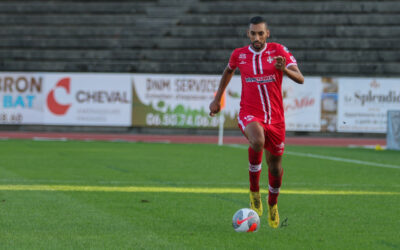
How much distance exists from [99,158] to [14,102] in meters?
13.4

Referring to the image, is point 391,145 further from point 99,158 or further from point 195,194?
point 195,194

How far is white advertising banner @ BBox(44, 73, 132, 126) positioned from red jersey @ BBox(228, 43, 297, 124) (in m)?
20.8

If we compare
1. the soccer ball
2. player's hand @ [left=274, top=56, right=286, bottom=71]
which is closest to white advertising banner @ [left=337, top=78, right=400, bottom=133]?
player's hand @ [left=274, top=56, right=286, bottom=71]

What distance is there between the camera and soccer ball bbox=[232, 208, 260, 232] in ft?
20.6

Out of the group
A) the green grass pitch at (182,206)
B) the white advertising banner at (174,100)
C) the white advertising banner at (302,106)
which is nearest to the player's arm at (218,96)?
the green grass pitch at (182,206)

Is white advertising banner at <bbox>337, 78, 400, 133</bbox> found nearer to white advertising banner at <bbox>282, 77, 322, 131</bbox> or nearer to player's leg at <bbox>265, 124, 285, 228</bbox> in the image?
white advertising banner at <bbox>282, 77, 322, 131</bbox>

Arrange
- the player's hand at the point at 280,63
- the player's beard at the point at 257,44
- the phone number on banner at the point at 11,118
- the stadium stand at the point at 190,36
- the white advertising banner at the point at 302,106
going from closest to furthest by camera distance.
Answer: the player's hand at the point at 280,63
the player's beard at the point at 257,44
the white advertising banner at the point at 302,106
the phone number on banner at the point at 11,118
the stadium stand at the point at 190,36

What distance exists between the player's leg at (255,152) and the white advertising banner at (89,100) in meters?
20.7

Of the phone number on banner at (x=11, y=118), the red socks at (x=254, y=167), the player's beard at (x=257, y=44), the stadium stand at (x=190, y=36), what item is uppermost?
the stadium stand at (x=190, y=36)

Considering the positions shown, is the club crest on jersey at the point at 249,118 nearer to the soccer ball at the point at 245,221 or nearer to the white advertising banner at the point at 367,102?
the soccer ball at the point at 245,221

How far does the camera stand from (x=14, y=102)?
1109 inches

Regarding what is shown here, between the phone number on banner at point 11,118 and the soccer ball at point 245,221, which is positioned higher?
the soccer ball at point 245,221

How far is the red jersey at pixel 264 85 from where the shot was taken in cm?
705

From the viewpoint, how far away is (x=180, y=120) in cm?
2741
